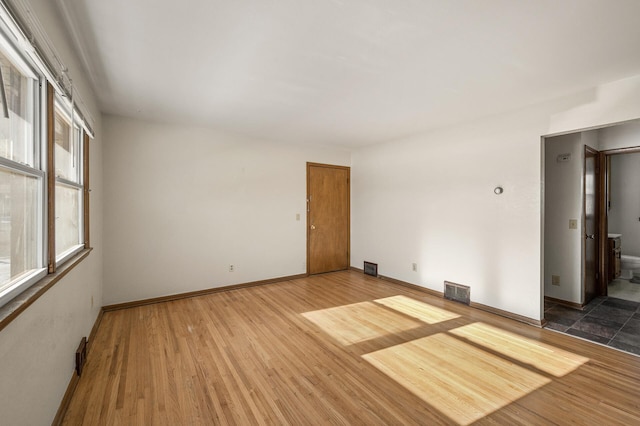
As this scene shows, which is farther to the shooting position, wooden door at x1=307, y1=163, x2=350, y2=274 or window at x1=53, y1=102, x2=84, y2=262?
wooden door at x1=307, y1=163, x2=350, y2=274

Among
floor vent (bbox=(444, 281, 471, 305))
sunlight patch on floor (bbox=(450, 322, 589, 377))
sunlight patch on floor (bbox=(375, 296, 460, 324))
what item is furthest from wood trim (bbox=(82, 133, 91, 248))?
floor vent (bbox=(444, 281, 471, 305))

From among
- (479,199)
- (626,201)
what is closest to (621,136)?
(479,199)

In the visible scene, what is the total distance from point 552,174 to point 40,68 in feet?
17.3

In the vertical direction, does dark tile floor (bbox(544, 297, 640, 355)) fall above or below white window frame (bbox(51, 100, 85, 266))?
below

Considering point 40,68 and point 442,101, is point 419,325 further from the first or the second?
point 40,68

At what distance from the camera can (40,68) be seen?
1.46m

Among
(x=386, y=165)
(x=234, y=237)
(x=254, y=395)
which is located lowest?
(x=254, y=395)

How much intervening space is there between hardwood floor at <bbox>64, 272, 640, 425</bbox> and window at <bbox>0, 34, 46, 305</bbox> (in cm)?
109

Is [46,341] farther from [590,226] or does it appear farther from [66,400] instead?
[590,226]

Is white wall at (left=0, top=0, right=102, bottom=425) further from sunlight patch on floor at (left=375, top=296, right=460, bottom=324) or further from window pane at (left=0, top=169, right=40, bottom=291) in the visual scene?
sunlight patch on floor at (left=375, top=296, right=460, bottom=324)

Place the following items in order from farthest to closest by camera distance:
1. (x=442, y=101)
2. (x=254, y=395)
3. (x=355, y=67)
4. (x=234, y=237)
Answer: (x=234, y=237), (x=442, y=101), (x=355, y=67), (x=254, y=395)

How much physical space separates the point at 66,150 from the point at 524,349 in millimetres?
4310

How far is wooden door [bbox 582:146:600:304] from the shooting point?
3750mm

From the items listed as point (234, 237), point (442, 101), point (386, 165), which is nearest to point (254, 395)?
point (234, 237)
